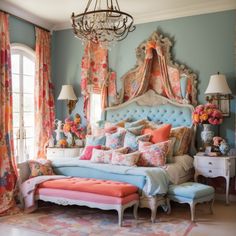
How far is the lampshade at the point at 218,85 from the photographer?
482cm

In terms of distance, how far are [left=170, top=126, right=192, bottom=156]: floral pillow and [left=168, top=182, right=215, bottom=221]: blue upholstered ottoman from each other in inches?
33.5

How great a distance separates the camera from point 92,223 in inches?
159

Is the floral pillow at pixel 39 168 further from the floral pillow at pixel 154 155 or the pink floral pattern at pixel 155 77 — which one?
the pink floral pattern at pixel 155 77

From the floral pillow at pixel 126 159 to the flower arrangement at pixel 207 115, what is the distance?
3.79ft

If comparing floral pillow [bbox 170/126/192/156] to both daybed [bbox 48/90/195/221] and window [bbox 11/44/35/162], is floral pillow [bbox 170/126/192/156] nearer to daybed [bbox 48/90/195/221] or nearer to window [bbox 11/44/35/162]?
daybed [bbox 48/90/195/221]

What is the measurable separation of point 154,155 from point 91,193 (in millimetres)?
1074

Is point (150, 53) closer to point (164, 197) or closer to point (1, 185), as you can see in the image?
point (164, 197)

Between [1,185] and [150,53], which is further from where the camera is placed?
[150,53]

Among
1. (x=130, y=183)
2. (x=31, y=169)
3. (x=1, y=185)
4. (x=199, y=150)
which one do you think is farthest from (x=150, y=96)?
(x=1, y=185)

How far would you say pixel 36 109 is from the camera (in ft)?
19.8

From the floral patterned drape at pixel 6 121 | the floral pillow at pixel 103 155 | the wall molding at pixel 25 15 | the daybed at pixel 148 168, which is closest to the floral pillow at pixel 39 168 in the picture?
the daybed at pixel 148 168

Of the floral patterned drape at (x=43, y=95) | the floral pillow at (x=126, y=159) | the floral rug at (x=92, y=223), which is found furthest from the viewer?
the floral patterned drape at (x=43, y=95)

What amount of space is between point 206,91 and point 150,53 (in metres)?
1.22

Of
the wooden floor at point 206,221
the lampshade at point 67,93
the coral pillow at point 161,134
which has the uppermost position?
the lampshade at point 67,93
